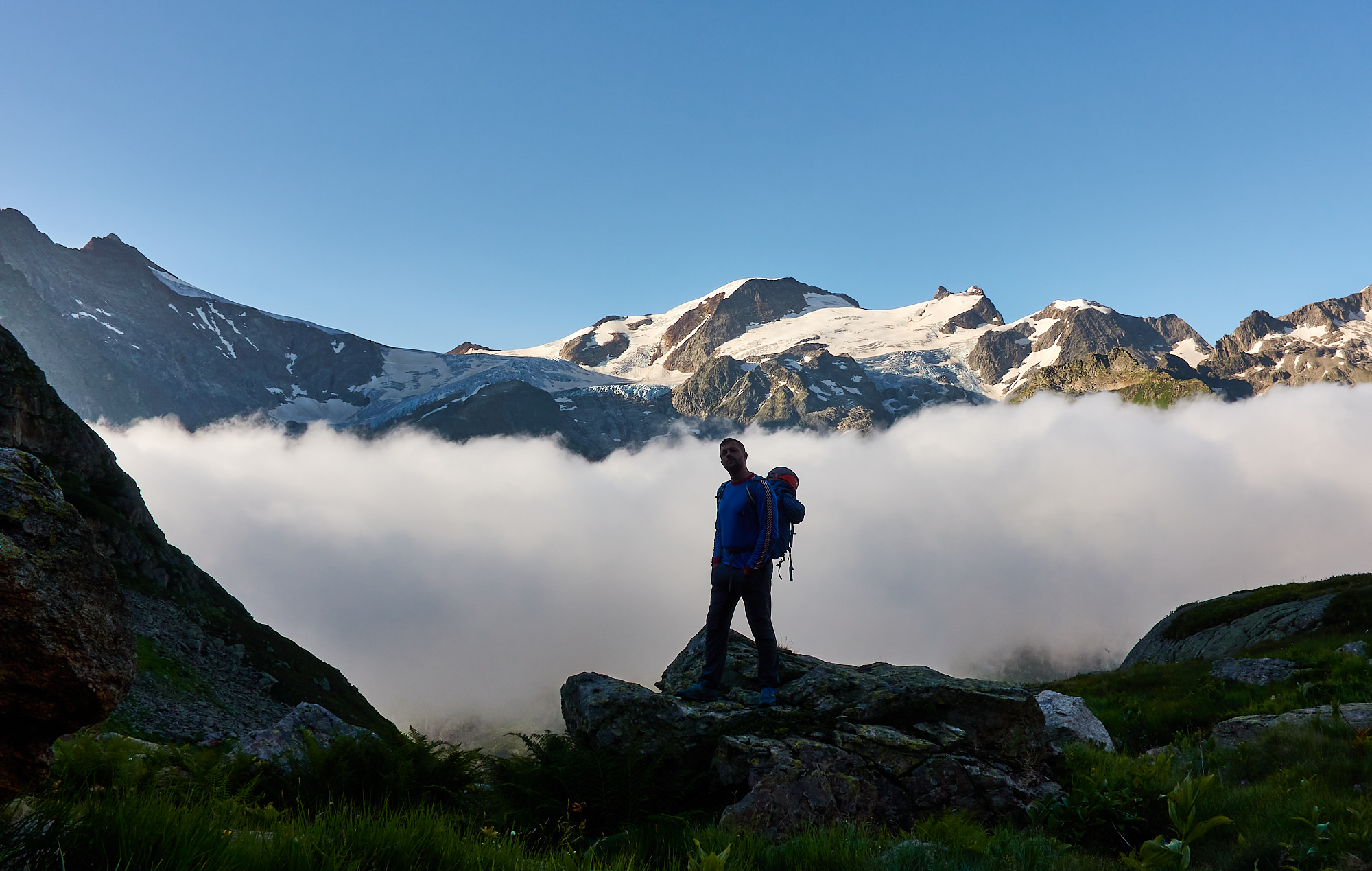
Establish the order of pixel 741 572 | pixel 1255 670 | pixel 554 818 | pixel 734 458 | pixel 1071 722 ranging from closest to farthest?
pixel 554 818 < pixel 741 572 < pixel 734 458 < pixel 1071 722 < pixel 1255 670

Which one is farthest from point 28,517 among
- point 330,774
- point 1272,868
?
point 1272,868

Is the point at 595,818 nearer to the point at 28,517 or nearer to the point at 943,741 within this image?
the point at 943,741

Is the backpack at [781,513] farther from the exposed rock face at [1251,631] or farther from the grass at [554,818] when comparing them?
the exposed rock face at [1251,631]

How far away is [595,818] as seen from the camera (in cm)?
804

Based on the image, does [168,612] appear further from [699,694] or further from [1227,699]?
[1227,699]

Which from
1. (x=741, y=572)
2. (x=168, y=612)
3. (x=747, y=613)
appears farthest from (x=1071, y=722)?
(x=168, y=612)

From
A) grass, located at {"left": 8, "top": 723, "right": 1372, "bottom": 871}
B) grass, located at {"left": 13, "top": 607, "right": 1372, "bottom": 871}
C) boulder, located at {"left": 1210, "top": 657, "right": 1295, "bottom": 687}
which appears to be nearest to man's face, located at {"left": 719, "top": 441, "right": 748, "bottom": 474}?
grass, located at {"left": 13, "top": 607, "right": 1372, "bottom": 871}

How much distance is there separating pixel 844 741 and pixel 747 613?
10.4 ft

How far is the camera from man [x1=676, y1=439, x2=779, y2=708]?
12.5 m

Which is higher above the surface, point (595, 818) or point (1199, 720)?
point (595, 818)

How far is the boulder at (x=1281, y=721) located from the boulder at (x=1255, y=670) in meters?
9.08

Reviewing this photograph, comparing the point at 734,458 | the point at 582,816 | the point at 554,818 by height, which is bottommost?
the point at 582,816

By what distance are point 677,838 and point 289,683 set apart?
103 metres

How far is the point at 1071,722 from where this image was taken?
50.2 ft
